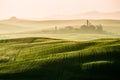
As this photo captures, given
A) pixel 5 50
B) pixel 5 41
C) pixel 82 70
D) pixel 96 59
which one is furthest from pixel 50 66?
pixel 5 41

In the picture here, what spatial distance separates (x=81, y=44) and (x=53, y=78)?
13.5 m

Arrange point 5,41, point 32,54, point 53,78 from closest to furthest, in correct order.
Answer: point 53,78
point 32,54
point 5,41

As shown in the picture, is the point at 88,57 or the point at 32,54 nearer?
the point at 88,57

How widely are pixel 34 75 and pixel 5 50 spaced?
17.3 m

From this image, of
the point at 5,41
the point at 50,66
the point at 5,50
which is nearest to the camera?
the point at 50,66

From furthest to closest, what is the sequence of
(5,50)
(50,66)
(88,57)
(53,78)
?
1. (5,50)
2. (88,57)
3. (50,66)
4. (53,78)

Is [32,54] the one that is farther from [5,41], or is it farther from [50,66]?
[5,41]

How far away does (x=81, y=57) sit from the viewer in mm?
33656

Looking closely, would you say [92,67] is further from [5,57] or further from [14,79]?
[5,57]

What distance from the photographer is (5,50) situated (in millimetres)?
45594

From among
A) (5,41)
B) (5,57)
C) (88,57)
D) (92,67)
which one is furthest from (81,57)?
(5,41)

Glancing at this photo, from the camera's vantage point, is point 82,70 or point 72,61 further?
point 72,61

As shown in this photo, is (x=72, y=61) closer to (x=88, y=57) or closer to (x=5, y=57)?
(x=88, y=57)

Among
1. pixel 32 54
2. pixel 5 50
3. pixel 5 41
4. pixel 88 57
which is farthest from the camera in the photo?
pixel 5 41
